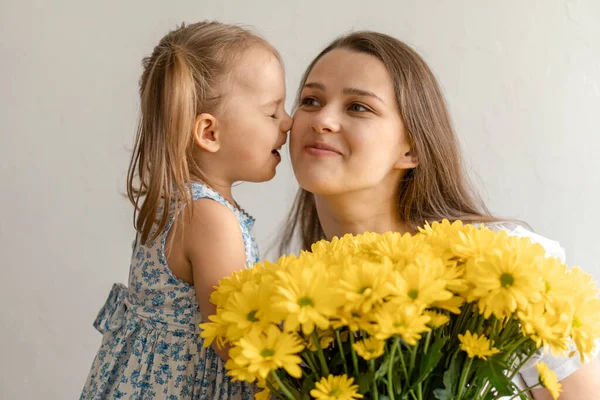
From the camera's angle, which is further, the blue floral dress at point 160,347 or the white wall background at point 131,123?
the white wall background at point 131,123

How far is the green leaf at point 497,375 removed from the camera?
0.73 m

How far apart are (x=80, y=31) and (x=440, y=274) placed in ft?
5.39

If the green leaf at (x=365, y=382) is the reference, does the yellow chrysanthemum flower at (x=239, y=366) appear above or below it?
above

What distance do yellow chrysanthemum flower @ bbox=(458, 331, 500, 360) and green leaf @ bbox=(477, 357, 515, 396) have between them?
10 mm

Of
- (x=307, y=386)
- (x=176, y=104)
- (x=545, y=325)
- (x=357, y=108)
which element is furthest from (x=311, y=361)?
(x=357, y=108)

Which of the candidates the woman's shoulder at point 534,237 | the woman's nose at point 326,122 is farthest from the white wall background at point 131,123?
the woman's nose at point 326,122

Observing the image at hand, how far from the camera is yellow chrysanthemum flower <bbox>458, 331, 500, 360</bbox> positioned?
28.4 inches

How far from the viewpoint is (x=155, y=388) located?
119cm

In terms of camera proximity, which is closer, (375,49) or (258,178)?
(258,178)

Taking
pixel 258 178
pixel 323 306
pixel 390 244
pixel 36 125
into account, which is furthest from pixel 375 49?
pixel 36 125

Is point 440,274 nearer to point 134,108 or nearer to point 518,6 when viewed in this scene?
point 518,6

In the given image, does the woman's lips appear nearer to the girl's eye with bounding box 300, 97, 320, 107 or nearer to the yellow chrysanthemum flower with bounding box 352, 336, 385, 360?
the girl's eye with bounding box 300, 97, 320, 107

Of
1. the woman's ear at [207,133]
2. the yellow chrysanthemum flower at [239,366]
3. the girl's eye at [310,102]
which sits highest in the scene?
the girl's eye at [310,102]

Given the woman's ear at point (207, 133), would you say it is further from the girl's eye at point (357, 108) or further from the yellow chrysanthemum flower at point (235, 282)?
the yellow chrysanthemum flower at point (235, 282)
